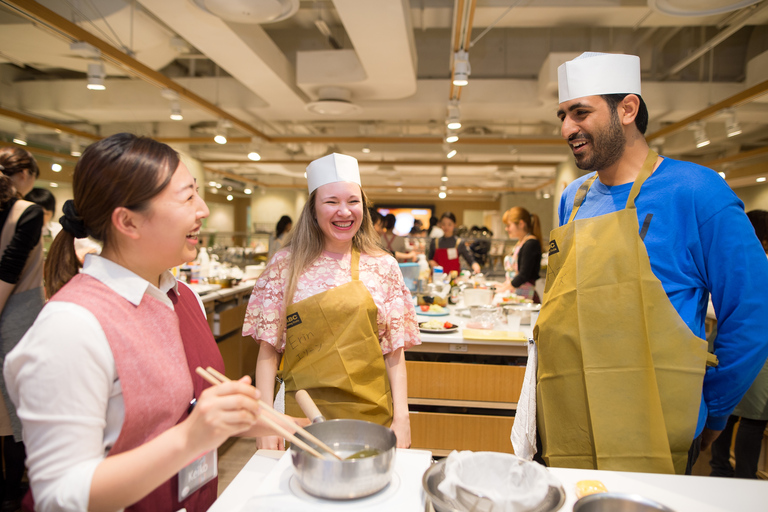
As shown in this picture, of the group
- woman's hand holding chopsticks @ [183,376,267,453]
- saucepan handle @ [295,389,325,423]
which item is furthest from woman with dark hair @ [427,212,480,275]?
woman's hand holding chopsticks @ [183,376,267,453]

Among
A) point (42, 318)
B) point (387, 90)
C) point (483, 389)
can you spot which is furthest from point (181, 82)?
point (42, 318)

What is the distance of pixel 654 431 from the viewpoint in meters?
1.42

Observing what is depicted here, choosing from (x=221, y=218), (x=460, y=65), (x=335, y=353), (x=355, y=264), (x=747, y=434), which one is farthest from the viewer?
(x=221, y=218)

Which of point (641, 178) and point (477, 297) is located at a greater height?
point (641, 178)

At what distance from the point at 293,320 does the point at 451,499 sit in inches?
38.5

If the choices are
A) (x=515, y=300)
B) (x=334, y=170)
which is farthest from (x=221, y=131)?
(x=334, y=170)

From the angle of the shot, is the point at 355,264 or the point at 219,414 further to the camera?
the point at 355,264

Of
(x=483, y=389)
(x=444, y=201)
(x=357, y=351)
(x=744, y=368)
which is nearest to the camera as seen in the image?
(x=744, y=368)

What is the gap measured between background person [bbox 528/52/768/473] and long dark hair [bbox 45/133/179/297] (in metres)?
1.21

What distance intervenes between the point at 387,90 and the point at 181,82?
133 inches

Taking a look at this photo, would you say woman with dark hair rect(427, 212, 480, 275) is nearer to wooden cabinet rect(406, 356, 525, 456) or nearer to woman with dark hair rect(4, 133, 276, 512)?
wooden cabinet rect(406, 356, 525, 456)

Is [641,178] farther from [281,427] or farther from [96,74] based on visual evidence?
[96,74]

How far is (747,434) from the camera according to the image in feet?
9.48

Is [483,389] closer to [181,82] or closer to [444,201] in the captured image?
[181,82]
